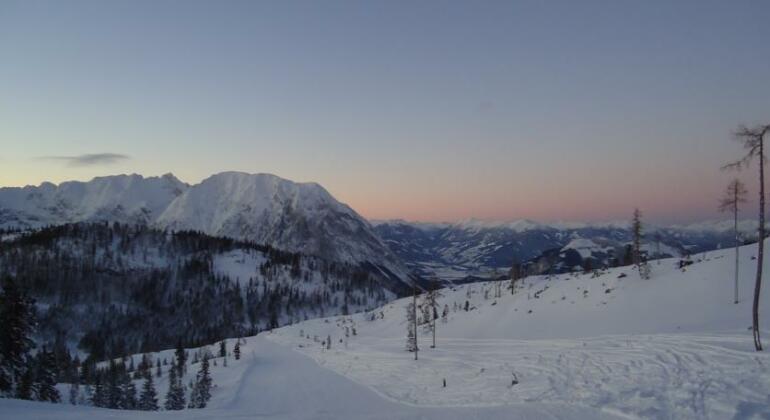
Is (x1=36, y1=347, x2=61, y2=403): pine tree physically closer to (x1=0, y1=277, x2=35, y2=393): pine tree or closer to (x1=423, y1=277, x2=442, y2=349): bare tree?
(x1=0, y1=277, x2=35, y2=393): pine tree

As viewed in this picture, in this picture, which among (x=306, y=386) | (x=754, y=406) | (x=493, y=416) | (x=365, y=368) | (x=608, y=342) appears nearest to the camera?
(x=754, y=406)

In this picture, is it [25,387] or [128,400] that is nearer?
[25,387]

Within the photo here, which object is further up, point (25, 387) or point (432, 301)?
point (432, 301)

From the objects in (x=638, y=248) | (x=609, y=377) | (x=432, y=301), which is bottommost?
(x=432, y=301)

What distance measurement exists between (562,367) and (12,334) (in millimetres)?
43793

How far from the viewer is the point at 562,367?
2764 cm

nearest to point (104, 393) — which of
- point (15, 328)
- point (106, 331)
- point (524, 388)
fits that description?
point (15, 328)

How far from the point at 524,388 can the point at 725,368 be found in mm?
8875

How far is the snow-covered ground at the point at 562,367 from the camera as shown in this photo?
63.1 ft

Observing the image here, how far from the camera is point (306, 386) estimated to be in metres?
40.9

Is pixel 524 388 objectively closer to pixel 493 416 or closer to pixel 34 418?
pixel 493 416

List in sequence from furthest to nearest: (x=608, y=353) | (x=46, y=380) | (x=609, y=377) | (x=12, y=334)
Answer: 1. (x=46, y=380)
2. (x=12, y=334)
3. (x=608, y=353)
4. (x=609, y=377)

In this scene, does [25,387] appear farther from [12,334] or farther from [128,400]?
[128,400]

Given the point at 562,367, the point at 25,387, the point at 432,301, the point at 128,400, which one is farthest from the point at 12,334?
the point at 562,367
